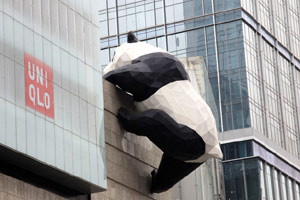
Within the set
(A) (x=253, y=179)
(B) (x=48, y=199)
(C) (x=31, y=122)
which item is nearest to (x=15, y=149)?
(C) (x=31, y=122)

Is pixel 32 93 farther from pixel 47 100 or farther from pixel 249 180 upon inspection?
pixel 249 180

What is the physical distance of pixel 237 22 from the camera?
80625 mm

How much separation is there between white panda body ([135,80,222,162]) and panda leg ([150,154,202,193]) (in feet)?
6.25

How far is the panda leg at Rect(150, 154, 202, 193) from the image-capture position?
4497 centimetres

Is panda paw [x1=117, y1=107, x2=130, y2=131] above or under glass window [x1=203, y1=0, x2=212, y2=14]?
under

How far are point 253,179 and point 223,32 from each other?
38.9 ft

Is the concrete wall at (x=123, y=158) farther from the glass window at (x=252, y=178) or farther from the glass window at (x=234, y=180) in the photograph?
the glass window at (x=252, y=178)

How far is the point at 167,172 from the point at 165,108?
11.1 feet

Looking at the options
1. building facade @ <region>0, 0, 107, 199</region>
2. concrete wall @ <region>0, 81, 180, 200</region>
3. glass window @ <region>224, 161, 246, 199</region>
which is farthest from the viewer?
glass window @ <region>224, 161, 246, 199</region>

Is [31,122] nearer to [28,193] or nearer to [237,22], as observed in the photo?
[28,193]

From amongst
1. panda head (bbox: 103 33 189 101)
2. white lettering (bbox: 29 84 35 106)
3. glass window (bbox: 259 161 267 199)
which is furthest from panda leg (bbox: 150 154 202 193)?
→ glass window (bbox: 259 161 267 199)

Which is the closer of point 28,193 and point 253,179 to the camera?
Answer: point 28,193

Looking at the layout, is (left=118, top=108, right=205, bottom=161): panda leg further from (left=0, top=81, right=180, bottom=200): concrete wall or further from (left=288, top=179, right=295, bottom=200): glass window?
(left=288, top=179, right=295, bottom=200): glass window

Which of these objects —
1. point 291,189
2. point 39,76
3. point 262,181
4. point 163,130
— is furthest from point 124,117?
point 291,189
